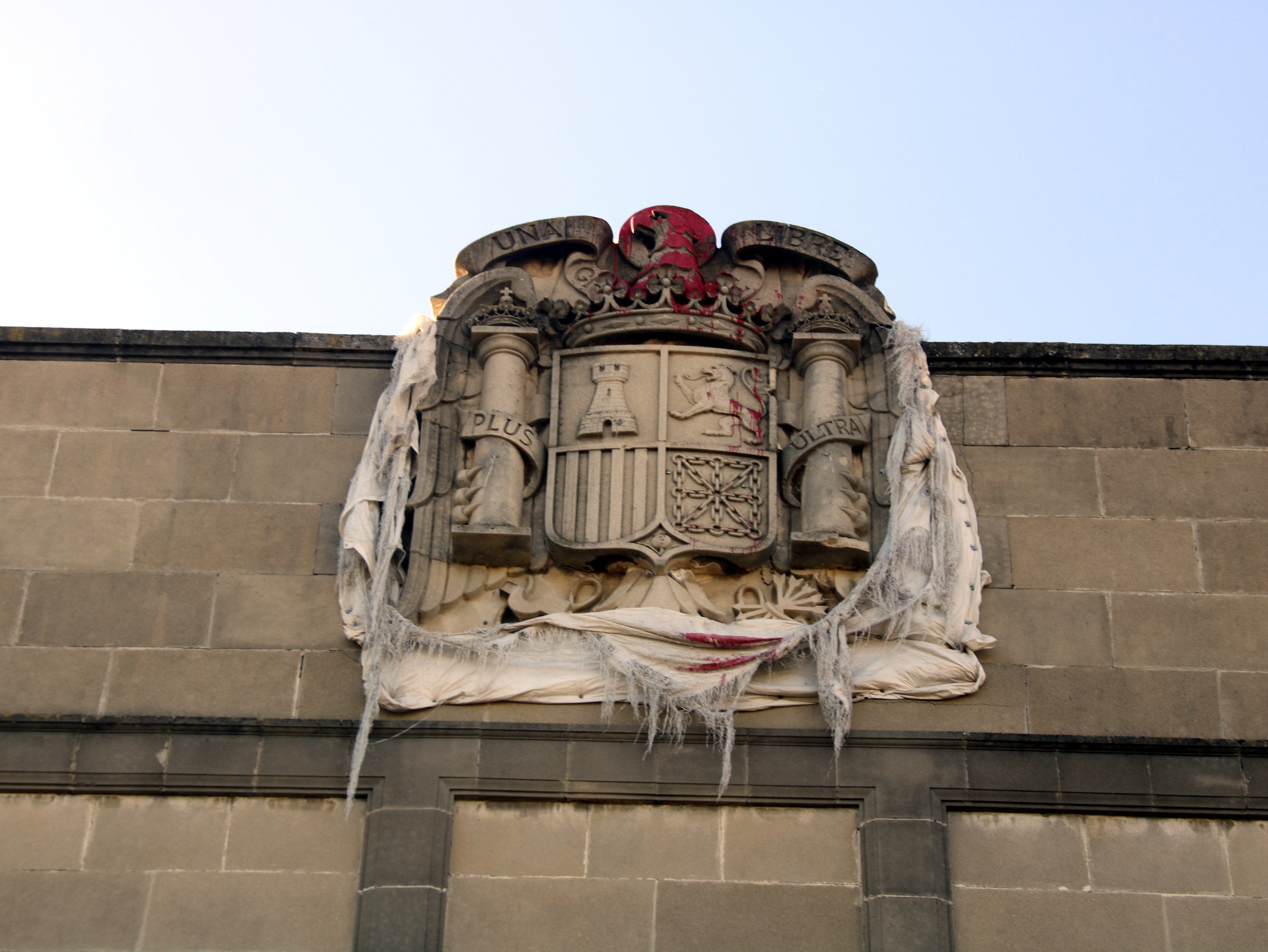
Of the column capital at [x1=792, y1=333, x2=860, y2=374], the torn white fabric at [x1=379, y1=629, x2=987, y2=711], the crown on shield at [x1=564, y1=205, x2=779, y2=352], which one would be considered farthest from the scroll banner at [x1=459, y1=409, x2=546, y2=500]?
the column capital at [x1=792, y1=333, x2=860, y2=374]

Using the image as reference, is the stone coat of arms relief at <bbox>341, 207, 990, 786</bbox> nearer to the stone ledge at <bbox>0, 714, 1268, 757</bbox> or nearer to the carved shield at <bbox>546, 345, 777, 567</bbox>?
the carved shield at <bbox>546, 345, 777, 567</bbox>

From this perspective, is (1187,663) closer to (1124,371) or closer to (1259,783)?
(1259,783)

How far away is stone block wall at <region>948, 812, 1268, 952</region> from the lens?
25.5 ft

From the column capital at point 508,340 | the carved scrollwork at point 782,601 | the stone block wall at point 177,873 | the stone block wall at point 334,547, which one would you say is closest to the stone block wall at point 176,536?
the stone block wall at point 334,547

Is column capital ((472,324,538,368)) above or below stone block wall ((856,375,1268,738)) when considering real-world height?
above

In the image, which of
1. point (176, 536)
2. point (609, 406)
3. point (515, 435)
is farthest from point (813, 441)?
point (176, 536)

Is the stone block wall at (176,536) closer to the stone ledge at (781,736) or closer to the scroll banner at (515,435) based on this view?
the stone ledge at (781,736)

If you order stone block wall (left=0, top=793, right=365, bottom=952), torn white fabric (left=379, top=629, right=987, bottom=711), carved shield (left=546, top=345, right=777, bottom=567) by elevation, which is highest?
carved shield (left=546, top=345, right=777, bottom=567)

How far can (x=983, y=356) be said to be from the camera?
9438 mm

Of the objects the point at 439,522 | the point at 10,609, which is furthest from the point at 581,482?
the point at 10,609

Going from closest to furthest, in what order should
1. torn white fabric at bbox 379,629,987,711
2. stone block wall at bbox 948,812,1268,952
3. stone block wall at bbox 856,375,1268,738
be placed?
stone block wall at bbox 948,812,1268,952
torn white fabric at bbox 379,629,987,711
stone block wall at bbox 856,375,1268,738

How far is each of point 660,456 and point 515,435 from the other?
75 centimetres

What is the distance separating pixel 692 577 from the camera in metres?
8.66

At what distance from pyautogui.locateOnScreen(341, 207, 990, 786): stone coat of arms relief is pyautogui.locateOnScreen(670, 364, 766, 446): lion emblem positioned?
1 centimetres
